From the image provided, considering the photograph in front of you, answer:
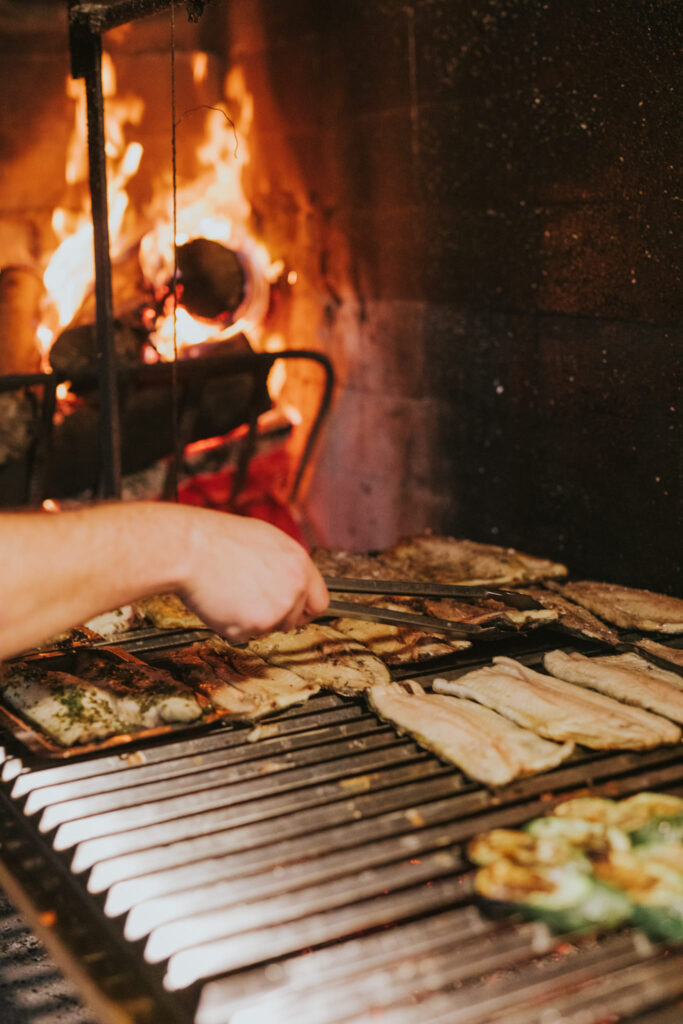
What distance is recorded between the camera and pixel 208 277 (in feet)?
24.0

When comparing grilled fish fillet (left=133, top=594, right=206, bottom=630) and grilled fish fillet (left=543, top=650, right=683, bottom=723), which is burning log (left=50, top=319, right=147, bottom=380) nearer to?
grilled fish fillet (left=133, top=594, right=206, bottom=630)

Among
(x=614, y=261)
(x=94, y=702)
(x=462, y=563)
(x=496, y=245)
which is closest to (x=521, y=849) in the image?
(x=94, y=702)

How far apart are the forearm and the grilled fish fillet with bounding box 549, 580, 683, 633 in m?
1.84

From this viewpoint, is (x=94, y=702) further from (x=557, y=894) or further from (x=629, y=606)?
(x=629, y=606)

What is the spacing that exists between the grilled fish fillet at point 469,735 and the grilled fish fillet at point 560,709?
0.14ft

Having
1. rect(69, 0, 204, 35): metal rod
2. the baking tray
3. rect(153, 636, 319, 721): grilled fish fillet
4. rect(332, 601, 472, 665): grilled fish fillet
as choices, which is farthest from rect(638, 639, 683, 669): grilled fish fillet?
rect(69, 0, 204, 35): metal rod

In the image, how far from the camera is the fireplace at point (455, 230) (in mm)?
4699

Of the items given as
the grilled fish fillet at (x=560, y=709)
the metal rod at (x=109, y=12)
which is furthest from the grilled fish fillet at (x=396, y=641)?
the metal rod at (x=109, y=12)

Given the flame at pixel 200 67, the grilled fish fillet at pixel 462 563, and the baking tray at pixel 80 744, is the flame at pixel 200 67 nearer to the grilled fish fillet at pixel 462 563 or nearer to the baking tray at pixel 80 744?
the grilled fish fillet at pixel 462 563

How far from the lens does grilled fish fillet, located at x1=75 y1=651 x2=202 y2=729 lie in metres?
2.87

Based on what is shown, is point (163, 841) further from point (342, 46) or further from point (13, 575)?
point (342, 46)

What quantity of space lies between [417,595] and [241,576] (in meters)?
1.13

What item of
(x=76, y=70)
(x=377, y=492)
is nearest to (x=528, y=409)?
(x=377, y=492)

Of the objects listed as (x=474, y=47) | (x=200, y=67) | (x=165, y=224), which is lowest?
(x=165, y=224)
